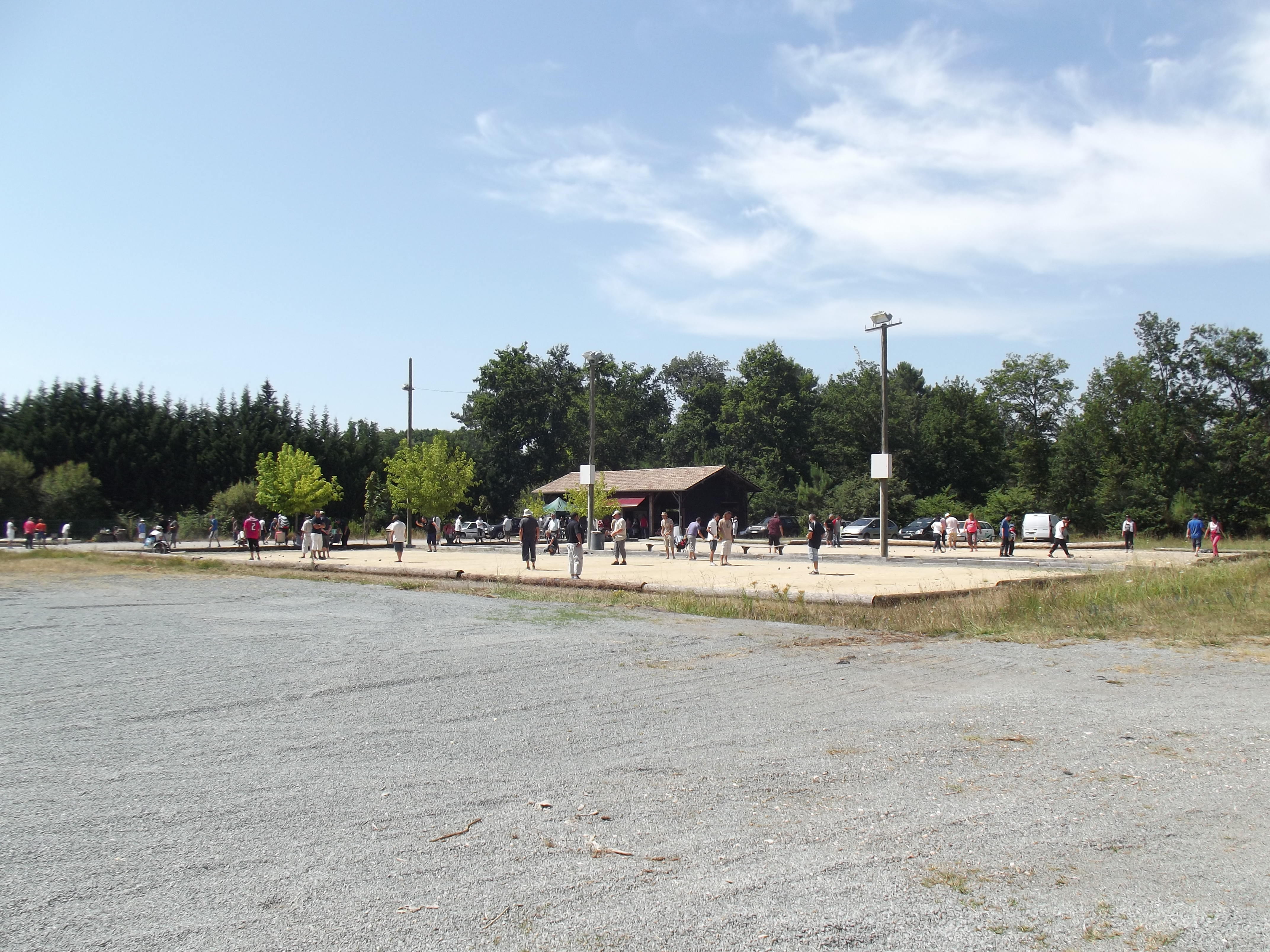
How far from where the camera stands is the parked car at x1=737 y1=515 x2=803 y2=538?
216 feet

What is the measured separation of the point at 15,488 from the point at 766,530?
4723cm

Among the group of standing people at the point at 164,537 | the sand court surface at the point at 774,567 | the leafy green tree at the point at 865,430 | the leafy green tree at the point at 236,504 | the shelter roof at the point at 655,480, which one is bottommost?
the sand court surface at the point at 774,567

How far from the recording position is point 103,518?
187ft

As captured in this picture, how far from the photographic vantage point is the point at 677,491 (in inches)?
2459

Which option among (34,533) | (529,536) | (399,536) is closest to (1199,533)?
(529,536)

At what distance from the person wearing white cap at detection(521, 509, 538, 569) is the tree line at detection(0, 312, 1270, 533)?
24.0 metres

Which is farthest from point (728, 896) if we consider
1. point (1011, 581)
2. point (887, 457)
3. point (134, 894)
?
point (887, 457)

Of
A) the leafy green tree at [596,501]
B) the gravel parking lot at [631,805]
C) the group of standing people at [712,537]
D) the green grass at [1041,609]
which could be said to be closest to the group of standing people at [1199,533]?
the green grass at [1041,609]

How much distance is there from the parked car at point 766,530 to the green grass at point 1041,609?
145 ft

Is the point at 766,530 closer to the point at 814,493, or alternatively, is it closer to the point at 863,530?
the point at 814,493

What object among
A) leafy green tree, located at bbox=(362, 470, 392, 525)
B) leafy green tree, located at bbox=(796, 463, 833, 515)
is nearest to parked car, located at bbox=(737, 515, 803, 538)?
leafy green tree, located at bbox=(796, 463, 833, 515)

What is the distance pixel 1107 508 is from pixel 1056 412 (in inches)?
1451

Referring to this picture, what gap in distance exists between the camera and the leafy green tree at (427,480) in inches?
1925

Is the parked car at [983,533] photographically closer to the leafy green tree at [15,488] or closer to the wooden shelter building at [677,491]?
the wooden shelter building at [677,491]
